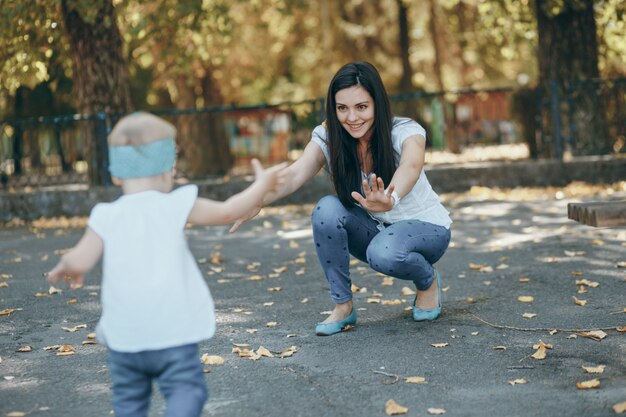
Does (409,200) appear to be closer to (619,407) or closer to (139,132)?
(619,407)

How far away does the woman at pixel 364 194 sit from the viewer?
5.26 meters

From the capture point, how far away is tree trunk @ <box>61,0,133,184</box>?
13906 mm

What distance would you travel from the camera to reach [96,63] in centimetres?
1396

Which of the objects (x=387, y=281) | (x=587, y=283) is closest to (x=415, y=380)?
(x=587, y=283)

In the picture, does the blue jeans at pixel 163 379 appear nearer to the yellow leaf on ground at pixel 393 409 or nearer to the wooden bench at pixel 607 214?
the yellow leaf on ground at pixel 393 409

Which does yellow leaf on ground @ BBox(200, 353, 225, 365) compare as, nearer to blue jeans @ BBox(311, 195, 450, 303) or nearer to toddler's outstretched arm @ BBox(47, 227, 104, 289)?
blue jeans @ BBox(311, 195, 450, 303)

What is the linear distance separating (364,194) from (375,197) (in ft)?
1.99

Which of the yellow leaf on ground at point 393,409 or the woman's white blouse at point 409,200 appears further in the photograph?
the woman's white blouse at point 409,200

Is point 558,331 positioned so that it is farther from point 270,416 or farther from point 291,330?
point 270,416

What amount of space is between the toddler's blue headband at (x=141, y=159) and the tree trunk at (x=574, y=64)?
11947mm

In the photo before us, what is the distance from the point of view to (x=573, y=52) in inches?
603

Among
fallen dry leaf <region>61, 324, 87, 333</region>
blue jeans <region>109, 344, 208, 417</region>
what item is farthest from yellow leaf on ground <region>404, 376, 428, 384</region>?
fallen dry leaf <region>61, 324, 87, 333</region>

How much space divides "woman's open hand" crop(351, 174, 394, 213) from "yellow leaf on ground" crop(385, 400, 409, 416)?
1.14 meters

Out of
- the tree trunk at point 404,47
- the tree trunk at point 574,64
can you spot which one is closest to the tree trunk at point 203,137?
the tree trunk at point 574,64
